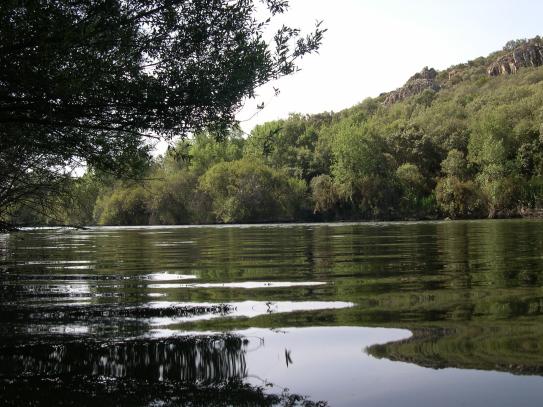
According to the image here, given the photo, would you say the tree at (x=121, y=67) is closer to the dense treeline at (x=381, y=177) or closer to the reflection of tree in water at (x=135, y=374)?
the reflection of tree in water at (x=135, y=374)

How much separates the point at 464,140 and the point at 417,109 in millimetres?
38998

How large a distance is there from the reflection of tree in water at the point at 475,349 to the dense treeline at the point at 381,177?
61.8m

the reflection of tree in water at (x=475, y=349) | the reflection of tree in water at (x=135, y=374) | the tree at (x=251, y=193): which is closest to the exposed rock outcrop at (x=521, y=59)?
the tree at (x=251, y=193)

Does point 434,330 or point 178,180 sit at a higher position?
point 178,180

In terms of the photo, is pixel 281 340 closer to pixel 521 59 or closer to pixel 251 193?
pixel 251 193

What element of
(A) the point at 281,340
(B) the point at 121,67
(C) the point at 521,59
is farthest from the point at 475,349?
(C) the point at 521,59

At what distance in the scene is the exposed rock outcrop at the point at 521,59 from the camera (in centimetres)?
16288

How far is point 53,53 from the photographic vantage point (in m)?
7.14

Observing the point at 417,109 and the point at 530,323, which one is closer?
the point at 530,323

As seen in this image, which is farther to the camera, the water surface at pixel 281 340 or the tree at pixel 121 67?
the tree at pixel 121 67

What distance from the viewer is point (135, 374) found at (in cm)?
455

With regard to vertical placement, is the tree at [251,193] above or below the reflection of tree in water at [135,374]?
above

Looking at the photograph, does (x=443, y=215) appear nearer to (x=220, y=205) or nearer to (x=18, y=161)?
(x=220, y=205)

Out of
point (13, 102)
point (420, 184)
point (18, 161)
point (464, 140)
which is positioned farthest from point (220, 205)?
point (13, 102)
